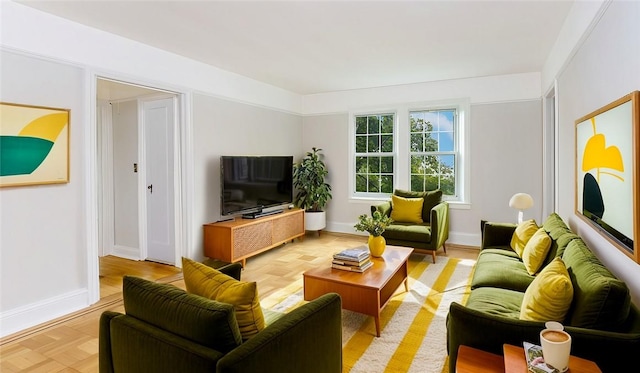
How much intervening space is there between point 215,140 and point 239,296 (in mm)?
3543

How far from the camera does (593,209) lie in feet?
7.11

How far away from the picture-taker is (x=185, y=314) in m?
1.35

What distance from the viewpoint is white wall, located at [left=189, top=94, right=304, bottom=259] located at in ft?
14.7

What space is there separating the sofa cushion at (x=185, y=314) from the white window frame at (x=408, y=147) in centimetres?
482

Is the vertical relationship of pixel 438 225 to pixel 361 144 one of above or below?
below

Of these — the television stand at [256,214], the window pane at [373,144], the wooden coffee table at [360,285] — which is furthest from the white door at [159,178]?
the window pane at [373,144]

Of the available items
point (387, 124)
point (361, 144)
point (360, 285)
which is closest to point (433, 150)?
point (387, 124)

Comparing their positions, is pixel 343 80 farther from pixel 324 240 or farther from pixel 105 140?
pixel 105 140

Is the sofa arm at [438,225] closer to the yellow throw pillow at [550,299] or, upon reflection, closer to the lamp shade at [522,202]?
the lamp shade at [522,202]

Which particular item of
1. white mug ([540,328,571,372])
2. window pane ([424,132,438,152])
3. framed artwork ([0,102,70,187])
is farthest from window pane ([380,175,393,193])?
white mug ([540,328,571,372])

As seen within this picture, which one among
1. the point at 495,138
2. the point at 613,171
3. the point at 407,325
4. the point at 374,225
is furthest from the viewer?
the point at 495,138

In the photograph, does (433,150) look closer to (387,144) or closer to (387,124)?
(387,144)

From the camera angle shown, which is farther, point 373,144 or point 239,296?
point 373,144

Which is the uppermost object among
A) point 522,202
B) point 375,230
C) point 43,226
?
point 522,202
